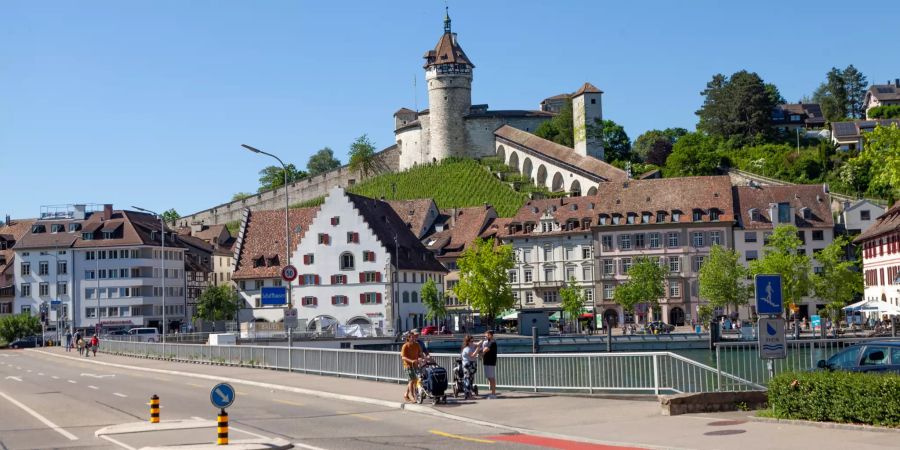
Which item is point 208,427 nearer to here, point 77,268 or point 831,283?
point 831,283

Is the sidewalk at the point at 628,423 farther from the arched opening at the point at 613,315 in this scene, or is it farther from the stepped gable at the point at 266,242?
the stepped gable at the point at 266,242

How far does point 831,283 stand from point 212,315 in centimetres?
5693

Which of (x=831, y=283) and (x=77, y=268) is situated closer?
(x=831, y=283)

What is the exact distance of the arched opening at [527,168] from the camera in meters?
164

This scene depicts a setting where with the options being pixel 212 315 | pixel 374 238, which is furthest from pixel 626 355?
pixel 212 315

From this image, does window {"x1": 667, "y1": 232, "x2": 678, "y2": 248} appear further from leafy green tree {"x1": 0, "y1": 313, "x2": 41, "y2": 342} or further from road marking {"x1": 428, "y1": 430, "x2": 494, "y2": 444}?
road marking {"x1": 428, "y1": 430, "x2": 494, "y2": 444}

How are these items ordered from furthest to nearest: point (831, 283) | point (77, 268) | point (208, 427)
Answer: point (77, 268) → point (831, 283) → point (208, 427)

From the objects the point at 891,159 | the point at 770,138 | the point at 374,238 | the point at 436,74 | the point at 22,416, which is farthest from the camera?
the point at 436,74

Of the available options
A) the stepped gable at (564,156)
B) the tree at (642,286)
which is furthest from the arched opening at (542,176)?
the tree at (642,286)

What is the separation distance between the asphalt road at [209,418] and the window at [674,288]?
65.1 metres

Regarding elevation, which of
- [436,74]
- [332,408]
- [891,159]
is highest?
[436,74]

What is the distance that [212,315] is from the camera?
109125 mm

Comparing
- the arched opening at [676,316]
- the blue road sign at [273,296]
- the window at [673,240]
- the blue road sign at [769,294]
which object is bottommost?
the arched opening at [676,316]

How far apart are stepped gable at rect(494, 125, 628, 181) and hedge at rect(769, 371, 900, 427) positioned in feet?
370
